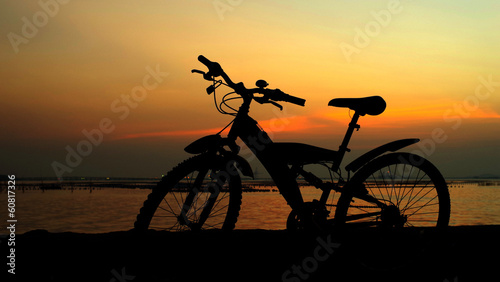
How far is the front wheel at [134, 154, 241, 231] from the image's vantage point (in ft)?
10.8

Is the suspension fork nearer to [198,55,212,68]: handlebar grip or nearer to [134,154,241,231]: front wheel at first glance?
[134,154,241,231]: front wheel

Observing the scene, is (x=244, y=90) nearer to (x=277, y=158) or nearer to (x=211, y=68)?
(x=211, y=68)

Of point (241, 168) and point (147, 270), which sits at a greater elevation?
point (241, 168)

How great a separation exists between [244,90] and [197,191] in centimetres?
95

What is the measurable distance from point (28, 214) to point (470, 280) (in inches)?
1454

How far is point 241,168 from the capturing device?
375 centimetres

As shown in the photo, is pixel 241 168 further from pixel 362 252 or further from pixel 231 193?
pixel 362 252

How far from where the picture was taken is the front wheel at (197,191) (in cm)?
329

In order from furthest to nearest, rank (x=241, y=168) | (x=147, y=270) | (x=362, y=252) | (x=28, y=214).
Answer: (x=28, y=214), (x=362, y=252), (x=241, y=168), (x=147, y=270)

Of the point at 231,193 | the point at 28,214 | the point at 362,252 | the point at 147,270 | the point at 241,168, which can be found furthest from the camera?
the point at 28,214

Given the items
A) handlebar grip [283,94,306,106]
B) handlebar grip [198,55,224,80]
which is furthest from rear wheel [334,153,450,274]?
handlebar grip [198,55,224,80]

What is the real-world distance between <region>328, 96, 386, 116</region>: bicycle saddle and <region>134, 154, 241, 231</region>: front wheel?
1.17 meters

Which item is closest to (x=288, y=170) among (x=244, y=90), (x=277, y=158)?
(x=277, y=158)

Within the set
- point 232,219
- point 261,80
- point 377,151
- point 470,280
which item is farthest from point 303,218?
point 470,280
